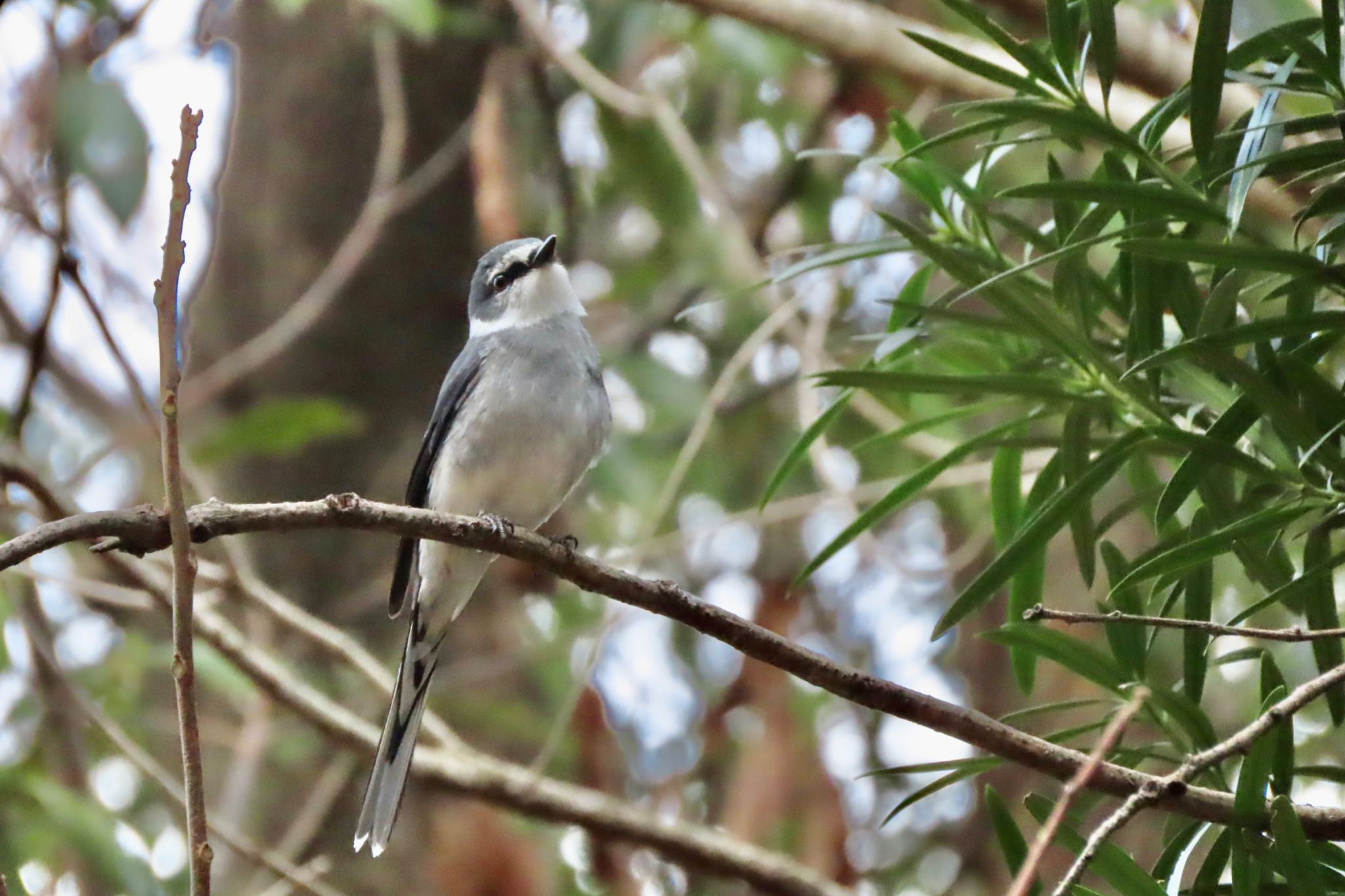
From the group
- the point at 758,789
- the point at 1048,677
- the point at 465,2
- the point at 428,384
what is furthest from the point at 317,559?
the point at 1048,677

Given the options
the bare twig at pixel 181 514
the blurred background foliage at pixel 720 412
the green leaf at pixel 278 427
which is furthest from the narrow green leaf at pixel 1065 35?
the green leaf at pixel 278 427

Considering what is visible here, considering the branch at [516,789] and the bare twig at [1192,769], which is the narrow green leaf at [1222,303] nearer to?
the bare twig at [1192,769]

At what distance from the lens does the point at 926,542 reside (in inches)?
243

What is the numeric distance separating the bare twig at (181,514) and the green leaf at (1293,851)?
115cm

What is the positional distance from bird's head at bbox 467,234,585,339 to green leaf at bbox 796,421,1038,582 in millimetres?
1747

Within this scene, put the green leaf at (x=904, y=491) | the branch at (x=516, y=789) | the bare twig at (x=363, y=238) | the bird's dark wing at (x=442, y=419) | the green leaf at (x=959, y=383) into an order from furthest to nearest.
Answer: the bare twig at (x=363, y=238)
the bird's dark wing at (x=442, y=419)
the branch at (x=516, y=789)
the green leaf at (x=904, y=491)
the green leaf at (x=959, y=383)

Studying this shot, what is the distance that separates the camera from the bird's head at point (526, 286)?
381 centimetres

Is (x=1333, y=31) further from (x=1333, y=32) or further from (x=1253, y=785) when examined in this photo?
(x=1253, y=785)

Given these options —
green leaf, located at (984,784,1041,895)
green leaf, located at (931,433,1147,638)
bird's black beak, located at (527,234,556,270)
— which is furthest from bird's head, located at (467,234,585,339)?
green leaf, located at (984,784,1041,895)

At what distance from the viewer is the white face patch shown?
3816 millimetres

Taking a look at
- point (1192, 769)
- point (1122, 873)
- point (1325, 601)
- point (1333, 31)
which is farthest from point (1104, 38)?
point (1122, 873)

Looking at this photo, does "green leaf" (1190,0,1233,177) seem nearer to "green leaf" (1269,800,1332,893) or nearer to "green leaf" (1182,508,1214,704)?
"green leaf" (1182,508,1214,704)

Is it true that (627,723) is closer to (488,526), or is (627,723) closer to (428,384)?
(428,384)

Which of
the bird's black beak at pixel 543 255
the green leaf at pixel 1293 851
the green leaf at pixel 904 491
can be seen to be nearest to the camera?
the green leaf at pixel 1293 851
